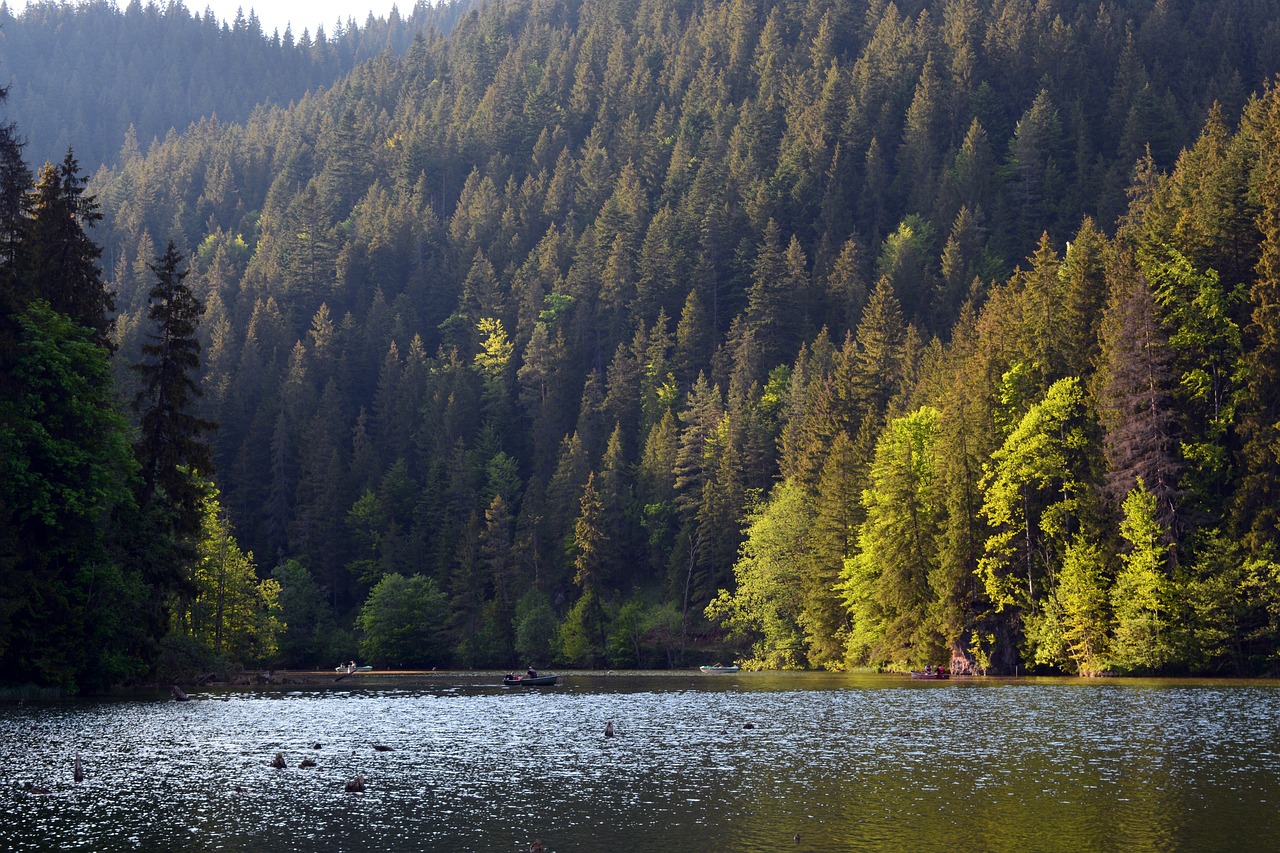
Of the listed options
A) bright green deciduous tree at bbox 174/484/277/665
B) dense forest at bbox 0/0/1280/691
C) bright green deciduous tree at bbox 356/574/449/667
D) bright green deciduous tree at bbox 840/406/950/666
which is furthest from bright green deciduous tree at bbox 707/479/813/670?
bright green deciduous tree at bbox 174/484/277/665

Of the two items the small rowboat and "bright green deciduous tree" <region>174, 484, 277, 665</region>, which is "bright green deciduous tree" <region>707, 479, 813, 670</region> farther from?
"bright green deciduous tree" <region>174, 484, 277, 665</region>

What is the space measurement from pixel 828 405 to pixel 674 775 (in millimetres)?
82503

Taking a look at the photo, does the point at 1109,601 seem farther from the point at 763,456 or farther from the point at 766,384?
the point at 766,384

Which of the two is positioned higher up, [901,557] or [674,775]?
[901,557]

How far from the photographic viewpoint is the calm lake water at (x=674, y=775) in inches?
1135

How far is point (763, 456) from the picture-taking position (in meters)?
132

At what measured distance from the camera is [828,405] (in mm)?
118375

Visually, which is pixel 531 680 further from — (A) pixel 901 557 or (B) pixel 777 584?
(B) pixel 777 584

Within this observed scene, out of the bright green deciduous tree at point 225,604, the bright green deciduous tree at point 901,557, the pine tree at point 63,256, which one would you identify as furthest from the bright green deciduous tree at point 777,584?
the pine tree at point 63,256

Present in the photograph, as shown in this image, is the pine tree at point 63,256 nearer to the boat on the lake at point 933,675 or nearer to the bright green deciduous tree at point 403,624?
the boat on the lake at point 933,675

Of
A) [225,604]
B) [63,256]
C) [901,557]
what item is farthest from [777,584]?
[63,256]

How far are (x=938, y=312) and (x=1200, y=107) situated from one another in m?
54.6

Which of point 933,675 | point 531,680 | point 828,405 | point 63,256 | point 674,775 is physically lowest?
point 674,775

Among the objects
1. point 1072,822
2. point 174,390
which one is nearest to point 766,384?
point 174,390
